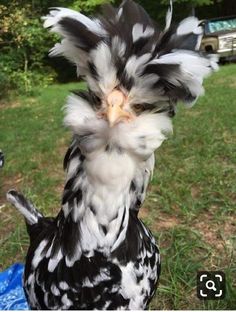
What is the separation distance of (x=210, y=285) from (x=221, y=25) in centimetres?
1033

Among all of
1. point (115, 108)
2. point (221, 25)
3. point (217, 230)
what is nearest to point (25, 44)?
point (221, 25)

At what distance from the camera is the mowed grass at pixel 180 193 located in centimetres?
263

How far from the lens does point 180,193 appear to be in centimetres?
343

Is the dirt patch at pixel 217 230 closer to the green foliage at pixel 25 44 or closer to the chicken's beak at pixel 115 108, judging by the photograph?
the chicken's beak at pixel 115 108

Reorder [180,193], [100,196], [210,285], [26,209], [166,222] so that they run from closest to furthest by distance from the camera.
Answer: [100,196] → [26,209] → [210,285] → [166,222] → [180,193]

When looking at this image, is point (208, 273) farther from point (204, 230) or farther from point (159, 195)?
point (159, 195)

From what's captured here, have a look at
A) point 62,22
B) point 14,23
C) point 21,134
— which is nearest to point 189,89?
point 62,22

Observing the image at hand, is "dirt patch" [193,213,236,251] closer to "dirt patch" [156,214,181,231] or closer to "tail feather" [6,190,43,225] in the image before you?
"dirt patch" [156,214,181,231]

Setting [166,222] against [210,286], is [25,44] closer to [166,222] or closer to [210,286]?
[166,222]

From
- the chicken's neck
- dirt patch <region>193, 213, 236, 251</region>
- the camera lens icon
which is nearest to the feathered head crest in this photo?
the chicken's neck

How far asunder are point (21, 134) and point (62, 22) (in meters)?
4.29

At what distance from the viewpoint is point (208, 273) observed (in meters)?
2.59

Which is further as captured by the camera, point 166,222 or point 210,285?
point 166,222

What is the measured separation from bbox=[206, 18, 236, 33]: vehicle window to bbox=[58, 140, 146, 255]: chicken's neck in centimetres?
1055
